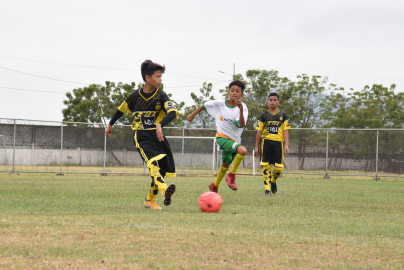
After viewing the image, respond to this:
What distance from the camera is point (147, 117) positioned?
614 cm

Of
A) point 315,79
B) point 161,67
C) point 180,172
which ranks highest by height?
point 315,79

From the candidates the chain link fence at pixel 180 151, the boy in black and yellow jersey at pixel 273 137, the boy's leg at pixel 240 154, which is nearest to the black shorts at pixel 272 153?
the boy in black and yellow jersey at pixel 273 137

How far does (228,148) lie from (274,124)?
1.96 meters

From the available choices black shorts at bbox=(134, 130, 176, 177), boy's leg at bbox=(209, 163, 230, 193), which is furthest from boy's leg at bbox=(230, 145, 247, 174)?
black shorts at bbox=(134, 130, 176, 177)

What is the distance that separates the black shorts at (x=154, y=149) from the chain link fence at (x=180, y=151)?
13.3 metres

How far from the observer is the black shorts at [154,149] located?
6051 millimetres

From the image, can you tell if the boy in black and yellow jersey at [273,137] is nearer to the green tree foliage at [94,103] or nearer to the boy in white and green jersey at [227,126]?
the boy in white and green jersey at [227,126]

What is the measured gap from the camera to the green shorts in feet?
26.8

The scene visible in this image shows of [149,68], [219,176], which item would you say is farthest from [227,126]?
[149,68]

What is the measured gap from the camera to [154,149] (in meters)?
6.07

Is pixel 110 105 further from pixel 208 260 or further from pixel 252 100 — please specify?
pixel 208 260

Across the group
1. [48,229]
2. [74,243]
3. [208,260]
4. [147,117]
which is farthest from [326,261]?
[147,117]

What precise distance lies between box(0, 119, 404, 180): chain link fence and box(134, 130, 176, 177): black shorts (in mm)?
13283

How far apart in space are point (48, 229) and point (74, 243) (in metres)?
0.70
